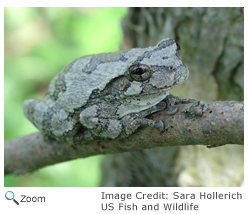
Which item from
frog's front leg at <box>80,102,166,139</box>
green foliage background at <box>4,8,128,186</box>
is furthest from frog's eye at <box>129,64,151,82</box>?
green foliage background at <box>4,8,128,186</box>

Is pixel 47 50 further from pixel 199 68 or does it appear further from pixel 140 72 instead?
pixel 140 72

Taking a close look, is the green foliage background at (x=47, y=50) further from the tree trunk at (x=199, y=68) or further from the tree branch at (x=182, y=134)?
the tree branch at (x=182, y=134)

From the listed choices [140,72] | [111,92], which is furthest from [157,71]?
[111,92]

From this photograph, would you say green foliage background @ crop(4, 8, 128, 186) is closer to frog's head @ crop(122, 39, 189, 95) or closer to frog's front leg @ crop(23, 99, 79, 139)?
frog's front leg @ crop(23, 99, 79, 139)

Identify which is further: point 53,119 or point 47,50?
point 47,50

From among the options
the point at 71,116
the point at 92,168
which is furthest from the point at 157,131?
the point at 92,168
